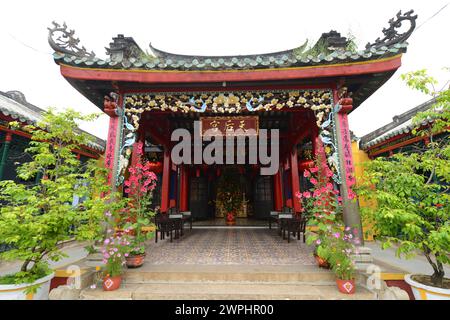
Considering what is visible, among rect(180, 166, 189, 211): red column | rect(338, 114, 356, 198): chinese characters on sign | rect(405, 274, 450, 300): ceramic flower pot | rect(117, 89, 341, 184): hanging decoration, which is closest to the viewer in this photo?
rect(405, 274, 450, 300): ceramic flower pot

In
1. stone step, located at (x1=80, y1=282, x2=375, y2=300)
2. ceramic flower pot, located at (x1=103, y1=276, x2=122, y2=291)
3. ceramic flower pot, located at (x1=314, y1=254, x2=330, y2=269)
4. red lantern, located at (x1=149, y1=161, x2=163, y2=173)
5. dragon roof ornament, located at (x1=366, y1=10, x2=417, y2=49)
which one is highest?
dragon roof ornament, located at (x1=366, y1=10, x2=417, y2=49)

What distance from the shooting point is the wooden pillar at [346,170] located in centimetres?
366

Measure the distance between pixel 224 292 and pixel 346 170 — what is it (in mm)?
2961

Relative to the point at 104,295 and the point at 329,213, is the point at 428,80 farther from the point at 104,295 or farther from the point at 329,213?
the point at 104,295

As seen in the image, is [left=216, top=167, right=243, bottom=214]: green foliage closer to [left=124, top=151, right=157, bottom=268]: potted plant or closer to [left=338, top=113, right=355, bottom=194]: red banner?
[left=124, top=151, right=157, bottom=268]: potted plant

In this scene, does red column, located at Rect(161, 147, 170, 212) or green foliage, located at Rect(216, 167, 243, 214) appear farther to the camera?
green foliage, located at Rect(216, 167, 243, 214)

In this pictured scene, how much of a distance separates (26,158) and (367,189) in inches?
296

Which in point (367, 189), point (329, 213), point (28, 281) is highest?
point (367, 189)

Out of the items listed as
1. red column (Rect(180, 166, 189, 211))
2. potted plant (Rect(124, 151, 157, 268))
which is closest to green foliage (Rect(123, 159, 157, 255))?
potted plant (Rect(124, 151, 157, 268))

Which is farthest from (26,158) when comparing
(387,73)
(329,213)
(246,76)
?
Result: (387,73)

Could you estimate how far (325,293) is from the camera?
2795 millimetres

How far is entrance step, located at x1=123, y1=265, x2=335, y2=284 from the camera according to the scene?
3.11 meters

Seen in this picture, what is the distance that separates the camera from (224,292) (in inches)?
111

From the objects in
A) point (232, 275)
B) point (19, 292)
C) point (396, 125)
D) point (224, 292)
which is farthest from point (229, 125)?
point (396, 125)
